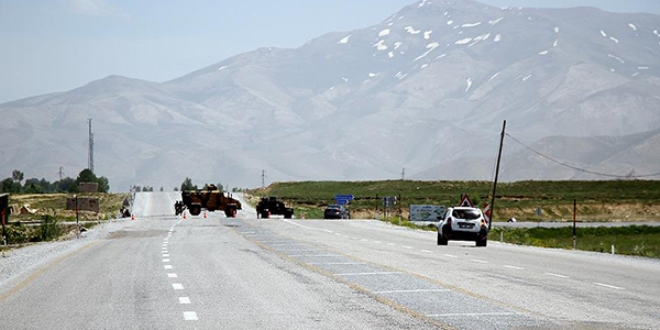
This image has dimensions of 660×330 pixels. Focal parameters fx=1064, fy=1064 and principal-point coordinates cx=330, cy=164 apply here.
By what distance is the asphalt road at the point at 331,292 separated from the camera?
15.2m

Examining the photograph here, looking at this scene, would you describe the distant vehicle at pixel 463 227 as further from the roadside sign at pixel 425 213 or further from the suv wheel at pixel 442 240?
the roadside sign at pixel 425 213

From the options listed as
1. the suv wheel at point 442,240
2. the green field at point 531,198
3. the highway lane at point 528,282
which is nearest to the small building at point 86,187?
the green field at point 531,198

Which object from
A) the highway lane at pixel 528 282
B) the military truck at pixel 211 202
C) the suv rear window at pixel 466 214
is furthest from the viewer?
the military truck at pixel 211 202

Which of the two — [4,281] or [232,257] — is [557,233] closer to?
[232,257]

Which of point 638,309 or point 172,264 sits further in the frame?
point 172,264

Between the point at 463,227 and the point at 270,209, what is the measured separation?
52.0m

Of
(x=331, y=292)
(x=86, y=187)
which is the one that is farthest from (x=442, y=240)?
(x=86, y=187)

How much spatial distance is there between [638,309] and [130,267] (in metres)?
14.5

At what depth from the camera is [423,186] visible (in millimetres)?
193875

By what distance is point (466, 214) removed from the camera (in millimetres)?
42344

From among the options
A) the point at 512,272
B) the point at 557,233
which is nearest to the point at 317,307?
the point at 512,272

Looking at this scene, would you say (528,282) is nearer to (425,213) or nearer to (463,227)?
(463,227)

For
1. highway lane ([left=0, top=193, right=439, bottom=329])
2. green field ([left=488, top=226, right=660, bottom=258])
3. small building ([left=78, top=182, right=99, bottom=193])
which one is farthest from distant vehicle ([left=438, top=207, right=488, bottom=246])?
small building ([left=78, top=182, right=99, bottom=193])

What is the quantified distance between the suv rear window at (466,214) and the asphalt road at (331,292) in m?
8.22
